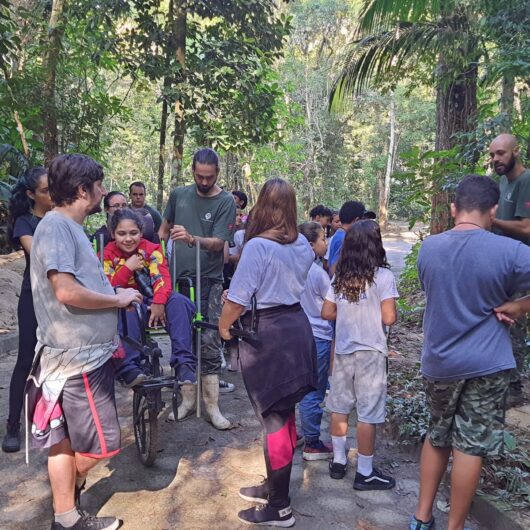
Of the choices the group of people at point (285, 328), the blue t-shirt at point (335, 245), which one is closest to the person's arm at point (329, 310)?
the group of people at point (285, 328)

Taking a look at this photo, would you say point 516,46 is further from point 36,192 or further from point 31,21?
point 31,21

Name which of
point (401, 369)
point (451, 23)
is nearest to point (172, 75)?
point (451, 23)

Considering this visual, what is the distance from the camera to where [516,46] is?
5129 millimetres

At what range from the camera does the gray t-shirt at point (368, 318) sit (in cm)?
356

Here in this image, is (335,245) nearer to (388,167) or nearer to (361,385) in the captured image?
(361,385)

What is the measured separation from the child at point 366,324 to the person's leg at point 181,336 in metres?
1.08

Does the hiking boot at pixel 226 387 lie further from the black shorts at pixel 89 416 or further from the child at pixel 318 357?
the black shorts at pixel 89 416

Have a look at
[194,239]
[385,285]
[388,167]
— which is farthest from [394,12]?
[388,167]

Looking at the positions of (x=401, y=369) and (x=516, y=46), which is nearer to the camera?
(x=516, y=46)

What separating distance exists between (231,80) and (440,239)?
6617 millimetres

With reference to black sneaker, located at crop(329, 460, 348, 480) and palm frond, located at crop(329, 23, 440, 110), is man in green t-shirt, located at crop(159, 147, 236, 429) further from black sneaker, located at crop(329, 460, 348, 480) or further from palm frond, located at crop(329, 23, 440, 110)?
palm frond, located at crop(329, 23, 440, 110)

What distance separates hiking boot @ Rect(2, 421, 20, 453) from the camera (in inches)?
153

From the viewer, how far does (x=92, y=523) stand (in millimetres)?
2896

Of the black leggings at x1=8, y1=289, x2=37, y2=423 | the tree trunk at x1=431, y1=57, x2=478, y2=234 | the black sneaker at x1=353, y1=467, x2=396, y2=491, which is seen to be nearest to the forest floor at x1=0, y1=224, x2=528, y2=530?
the black sneaker at x1=353, y1=467, x2=396, y2=491
